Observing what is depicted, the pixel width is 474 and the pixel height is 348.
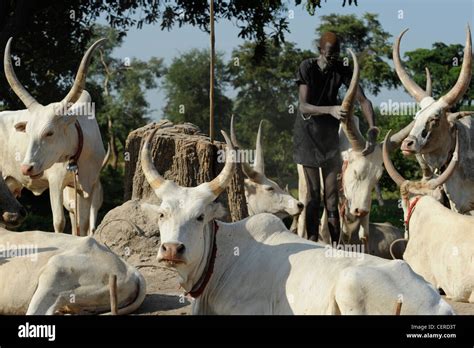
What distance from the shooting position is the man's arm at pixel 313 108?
8977 mm

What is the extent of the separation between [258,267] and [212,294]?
33 cm

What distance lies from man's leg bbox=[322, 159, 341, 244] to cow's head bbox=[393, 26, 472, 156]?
26.3 inches

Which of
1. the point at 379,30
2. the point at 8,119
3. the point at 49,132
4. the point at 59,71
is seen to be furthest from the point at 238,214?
the point at 379,30

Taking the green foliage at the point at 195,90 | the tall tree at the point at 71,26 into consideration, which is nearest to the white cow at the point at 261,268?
the tall tree at the point at 71,26

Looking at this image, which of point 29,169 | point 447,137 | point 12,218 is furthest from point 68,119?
point 447,137

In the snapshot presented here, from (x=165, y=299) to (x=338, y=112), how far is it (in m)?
2.46

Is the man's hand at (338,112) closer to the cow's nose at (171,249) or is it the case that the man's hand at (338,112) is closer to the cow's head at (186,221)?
the cow's head at (186,221)

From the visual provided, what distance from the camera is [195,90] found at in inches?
1416

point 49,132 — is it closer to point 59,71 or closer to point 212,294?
point 212,294

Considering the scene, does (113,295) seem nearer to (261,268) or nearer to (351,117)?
(261,268)

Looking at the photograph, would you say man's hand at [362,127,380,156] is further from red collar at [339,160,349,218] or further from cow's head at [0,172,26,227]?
cow's head at [0,172,26,227]

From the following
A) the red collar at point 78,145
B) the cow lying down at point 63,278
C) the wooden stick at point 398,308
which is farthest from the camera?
the red collar at point 78,145

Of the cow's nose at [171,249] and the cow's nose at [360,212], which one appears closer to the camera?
the cow's nose at [171,249]

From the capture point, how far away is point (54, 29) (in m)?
16.5
